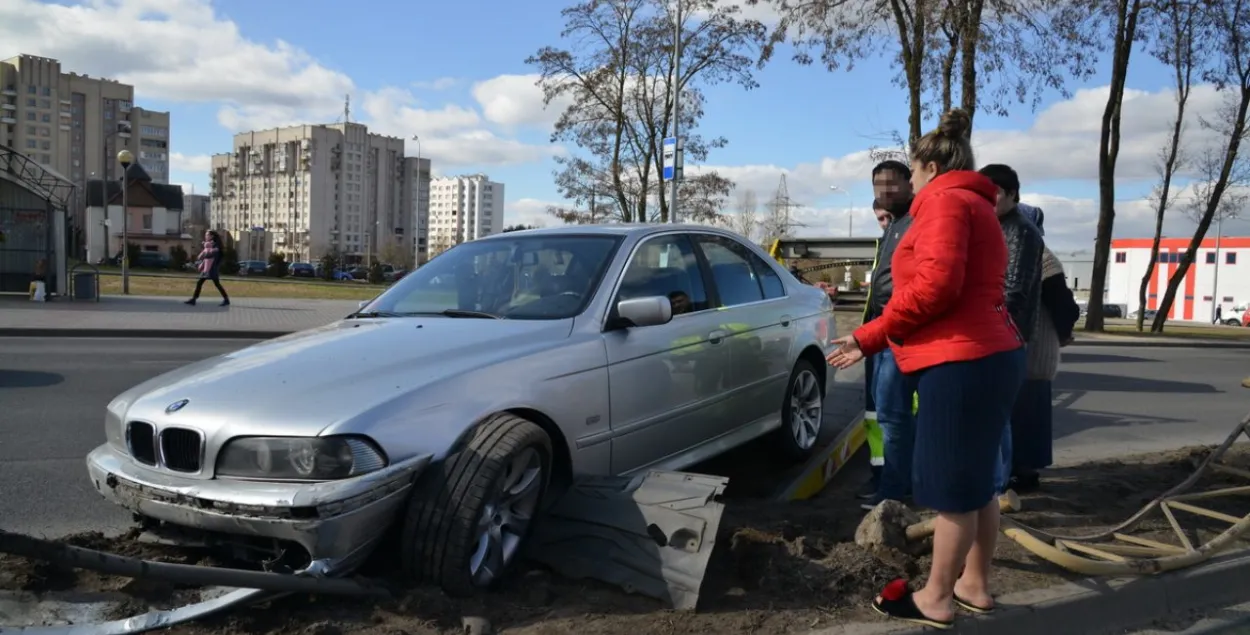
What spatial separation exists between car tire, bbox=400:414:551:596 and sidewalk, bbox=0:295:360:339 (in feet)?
29.7

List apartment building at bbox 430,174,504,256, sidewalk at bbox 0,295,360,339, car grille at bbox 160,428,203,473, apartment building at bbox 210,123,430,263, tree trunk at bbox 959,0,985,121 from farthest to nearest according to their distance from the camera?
apartment building at bbox 430,174,504,256, apartment building at bbox 210,123,430,263, tree trunk at bbox 959,0,985,121, sidewalk at bbox 0,295,360,339, car grille at bbox 160,428,203,473

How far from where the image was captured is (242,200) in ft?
439

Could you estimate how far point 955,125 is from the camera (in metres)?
3.31

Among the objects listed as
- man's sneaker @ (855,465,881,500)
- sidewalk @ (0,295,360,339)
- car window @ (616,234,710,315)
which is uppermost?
car window @ (616,234,710,315)

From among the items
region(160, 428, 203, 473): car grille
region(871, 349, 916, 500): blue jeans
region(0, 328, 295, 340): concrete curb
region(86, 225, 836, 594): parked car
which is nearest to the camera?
region(86, 225, 836, 594): parked car

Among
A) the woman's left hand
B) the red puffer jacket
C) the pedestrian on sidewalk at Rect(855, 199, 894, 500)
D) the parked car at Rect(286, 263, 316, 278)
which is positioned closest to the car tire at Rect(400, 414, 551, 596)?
the woman's left hand

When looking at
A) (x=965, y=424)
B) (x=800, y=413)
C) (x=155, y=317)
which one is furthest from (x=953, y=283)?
(x=155, y=317)

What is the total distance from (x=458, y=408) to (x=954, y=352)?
1.73m

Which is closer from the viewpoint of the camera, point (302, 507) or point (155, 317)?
point (302, 507)

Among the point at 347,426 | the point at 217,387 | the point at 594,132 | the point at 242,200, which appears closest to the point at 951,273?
the point at 347,426

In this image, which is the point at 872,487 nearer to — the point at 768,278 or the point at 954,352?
the point at 768,278

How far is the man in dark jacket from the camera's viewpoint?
453cm

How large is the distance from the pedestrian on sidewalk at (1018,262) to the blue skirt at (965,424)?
→ 1393 millimetres

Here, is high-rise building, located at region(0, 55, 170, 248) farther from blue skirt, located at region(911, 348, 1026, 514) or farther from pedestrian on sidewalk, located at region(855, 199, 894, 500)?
blue skirt, located at region(911, 348, 1026, 514)
